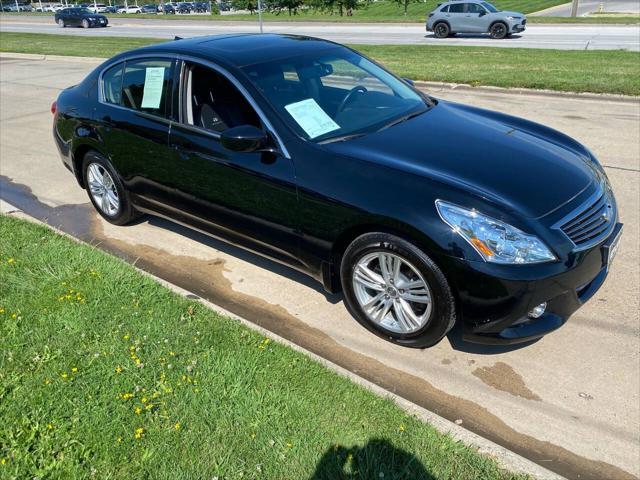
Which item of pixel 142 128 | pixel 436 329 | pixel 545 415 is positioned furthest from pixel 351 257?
pixel 142 128

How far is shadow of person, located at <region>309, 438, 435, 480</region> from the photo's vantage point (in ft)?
8.09

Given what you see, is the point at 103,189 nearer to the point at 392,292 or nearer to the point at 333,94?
the point at 333,94

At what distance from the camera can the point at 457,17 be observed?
80.0 ft

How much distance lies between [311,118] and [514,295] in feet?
5.75

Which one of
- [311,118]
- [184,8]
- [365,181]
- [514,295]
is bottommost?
[184,8]

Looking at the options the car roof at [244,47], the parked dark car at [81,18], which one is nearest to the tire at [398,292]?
the car roof at [244,47]

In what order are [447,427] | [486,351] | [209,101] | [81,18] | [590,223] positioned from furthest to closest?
[81,18] < [209,101] < [486,351] < [590,223] < [447,427]

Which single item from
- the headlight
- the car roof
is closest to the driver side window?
the car roof

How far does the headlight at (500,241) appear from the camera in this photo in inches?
114

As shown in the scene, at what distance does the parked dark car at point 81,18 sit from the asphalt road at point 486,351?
41.2 m

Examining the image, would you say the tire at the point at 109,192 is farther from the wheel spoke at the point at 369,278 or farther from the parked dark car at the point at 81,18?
the parked dark car at the point at 81,18

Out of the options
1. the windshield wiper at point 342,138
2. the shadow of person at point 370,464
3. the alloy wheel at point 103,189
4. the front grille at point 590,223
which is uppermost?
the windshield wiper at point 342,138

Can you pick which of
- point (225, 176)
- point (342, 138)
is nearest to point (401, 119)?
point (342, 138)

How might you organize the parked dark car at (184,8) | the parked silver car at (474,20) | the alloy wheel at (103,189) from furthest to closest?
the parked dark car at (184,8), the parked silver car at (474,20), the alloy wheel at (103,189)
